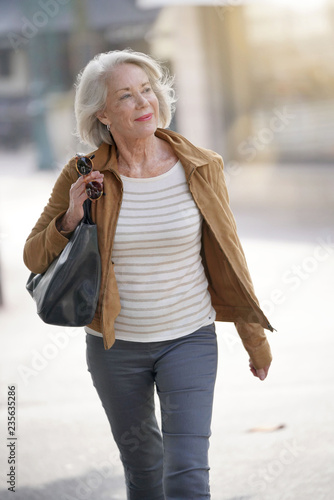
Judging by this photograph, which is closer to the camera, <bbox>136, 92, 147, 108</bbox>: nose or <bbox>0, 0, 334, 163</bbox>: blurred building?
<bbox>136, 92, 147, 108</bbox>: nose

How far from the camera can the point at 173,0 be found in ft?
41.4

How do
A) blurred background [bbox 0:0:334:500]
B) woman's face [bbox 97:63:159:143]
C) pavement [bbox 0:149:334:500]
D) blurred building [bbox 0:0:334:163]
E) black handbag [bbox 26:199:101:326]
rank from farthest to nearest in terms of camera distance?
blurred building [bbox 0:0:334:163] → blurred background [bbox 0:0:334:500] → pavement [bbox 0:149:334:500] → woman's face [bbox 97:63:159:143] → black handbag [bbox 26:199:101:326]

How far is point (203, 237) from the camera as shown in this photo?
9.22 ft

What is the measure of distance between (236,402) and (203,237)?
2.36 m

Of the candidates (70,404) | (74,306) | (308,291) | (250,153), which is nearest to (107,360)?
(74,306)

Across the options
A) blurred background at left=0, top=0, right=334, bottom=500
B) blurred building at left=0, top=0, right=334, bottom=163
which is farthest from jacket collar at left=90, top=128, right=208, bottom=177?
blurred building at left=0, top=0, right=334, bottom=163

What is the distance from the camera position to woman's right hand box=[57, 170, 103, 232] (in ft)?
8.57

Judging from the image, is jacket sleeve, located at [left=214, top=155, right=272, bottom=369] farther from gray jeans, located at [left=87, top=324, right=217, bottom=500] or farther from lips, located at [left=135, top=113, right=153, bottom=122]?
lips, located at [left=135, top=113, right=153, bottom=122]

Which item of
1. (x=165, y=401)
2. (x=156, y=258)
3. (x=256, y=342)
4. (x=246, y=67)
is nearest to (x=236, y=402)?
(x=256, y=342)

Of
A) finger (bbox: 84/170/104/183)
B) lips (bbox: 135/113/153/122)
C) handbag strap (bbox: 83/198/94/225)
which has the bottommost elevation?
handbag strap (bbox: 83/198/94/225)

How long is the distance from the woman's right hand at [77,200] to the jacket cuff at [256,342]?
2.38 ft

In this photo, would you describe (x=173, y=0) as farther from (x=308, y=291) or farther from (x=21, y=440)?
(x=21, y=440)

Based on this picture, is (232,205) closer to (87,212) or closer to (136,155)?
(136,155)

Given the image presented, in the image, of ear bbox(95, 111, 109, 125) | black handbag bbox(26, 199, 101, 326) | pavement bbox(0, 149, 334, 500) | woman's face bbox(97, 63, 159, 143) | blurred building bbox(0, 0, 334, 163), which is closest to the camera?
black handbag bbox(26, 199, 101, 326)
